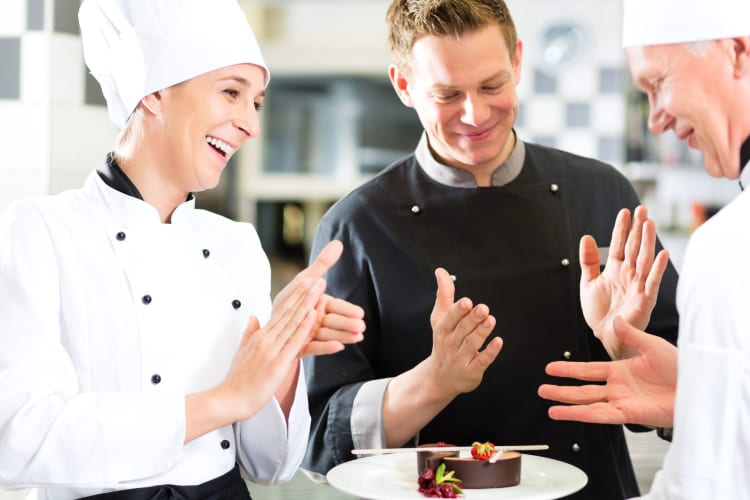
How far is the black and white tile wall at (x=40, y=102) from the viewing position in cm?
234

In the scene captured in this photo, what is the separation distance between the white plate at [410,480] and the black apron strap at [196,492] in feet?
0.56

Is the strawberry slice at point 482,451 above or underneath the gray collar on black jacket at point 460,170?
underneath

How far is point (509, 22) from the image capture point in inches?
81.7

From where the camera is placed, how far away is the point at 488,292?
6.77 ft

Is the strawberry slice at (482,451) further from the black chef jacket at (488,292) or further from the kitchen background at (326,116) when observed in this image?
the kitchen background at (326,116)

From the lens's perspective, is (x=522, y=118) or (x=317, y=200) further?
(x=317, y=200)

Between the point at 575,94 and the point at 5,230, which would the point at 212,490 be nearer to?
the point at 5,230

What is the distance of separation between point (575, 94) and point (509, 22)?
3.09 meters

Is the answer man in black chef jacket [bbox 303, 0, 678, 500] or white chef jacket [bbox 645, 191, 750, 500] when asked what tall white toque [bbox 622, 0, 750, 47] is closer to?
white chef jacket [bbox 645, 191, 750, 500]

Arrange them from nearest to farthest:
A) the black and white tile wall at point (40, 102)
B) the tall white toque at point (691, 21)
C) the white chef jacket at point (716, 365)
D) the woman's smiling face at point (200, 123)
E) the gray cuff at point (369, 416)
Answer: the white chef jacket at point (716, 365)
the tall white toque at point (691, 21)
the woman's smiling face at point (200, 123)
the gray cuff at point (369, 416)
the black and white tile wall at point (40, 102)

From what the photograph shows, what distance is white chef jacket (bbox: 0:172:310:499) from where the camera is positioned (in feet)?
4.59

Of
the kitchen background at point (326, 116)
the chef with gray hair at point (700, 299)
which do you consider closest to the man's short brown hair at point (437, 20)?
the chef with gray hair at point (700, 299)

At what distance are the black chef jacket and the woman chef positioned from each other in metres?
0.35

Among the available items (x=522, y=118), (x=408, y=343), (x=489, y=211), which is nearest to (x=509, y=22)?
(x=489, y=211)
